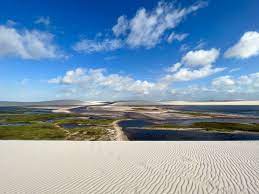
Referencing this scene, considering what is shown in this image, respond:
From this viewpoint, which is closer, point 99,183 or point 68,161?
point 99,183

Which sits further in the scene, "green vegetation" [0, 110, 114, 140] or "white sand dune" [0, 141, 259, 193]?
"green vegetation" [0, 110, 114, 140]

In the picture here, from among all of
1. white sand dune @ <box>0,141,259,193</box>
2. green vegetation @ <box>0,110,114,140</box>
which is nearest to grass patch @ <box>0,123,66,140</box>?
green vegetation @ <box>0,110,114,140</box>

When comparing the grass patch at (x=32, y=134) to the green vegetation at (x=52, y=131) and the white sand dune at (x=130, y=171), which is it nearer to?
the green vegetation at (x=52, y=131)

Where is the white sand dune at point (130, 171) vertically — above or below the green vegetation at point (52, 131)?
above

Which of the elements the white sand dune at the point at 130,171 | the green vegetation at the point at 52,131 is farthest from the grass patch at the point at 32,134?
the white sand dune at the point at 130,171

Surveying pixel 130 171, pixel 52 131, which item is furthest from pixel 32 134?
pixel 130 171

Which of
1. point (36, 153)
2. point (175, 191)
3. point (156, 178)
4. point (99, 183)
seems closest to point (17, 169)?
point (36, 153)

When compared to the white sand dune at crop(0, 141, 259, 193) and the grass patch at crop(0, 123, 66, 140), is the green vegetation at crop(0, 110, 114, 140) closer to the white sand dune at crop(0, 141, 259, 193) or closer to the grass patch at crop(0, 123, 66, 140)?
the grass patch at crop(0, 123, 66, 140)

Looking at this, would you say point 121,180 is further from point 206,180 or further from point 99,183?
point 206,180
